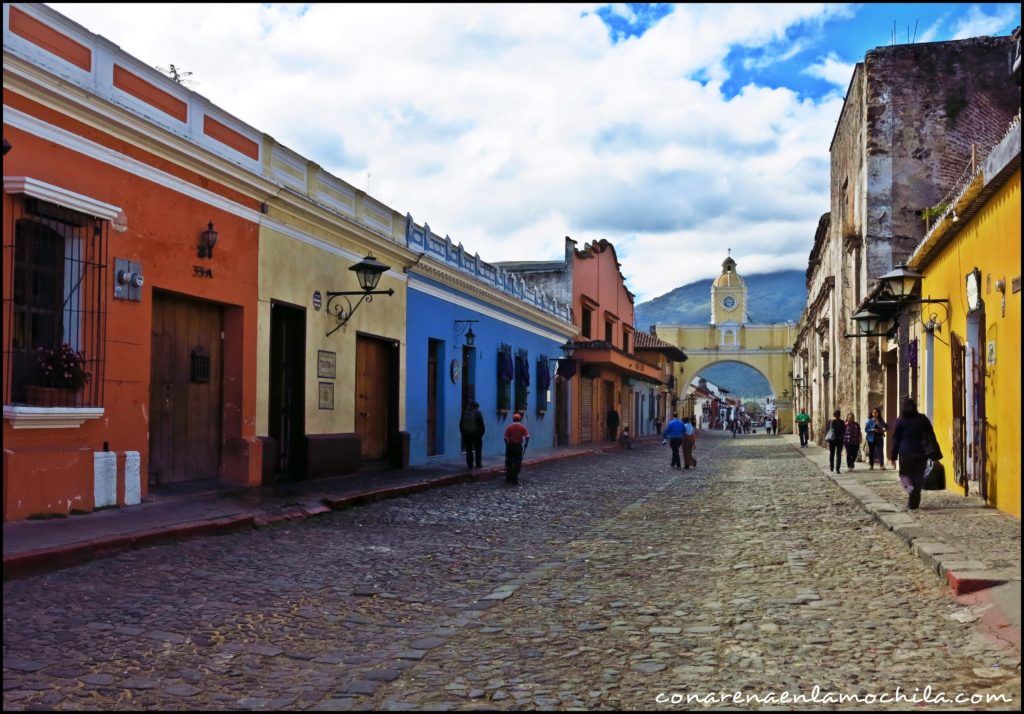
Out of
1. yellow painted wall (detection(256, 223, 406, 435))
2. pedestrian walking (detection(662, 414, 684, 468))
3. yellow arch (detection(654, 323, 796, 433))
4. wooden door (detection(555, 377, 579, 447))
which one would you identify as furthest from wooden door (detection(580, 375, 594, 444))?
yellow arch (detection(654, 323, 796, 433))

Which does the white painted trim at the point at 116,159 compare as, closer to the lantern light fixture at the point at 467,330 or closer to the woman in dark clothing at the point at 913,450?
the lantern light fixture at the point at 467,330

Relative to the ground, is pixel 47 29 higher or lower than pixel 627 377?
higher

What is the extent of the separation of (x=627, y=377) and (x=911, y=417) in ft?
93.0

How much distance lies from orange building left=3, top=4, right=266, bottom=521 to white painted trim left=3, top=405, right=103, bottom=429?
17 millimetres

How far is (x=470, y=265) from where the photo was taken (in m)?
20.4

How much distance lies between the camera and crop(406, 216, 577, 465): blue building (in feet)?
56.6

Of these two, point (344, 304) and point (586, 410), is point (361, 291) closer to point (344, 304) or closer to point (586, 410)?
point (344, 304)

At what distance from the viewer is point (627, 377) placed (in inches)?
1519

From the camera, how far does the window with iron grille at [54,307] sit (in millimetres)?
8156

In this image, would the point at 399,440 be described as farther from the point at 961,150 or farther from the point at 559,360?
the point at 961,150

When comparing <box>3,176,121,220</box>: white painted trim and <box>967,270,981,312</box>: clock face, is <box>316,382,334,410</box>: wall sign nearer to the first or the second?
<box>3,176,121,220</box>: white painted trim

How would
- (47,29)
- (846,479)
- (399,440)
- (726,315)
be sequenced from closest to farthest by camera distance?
(47,29) → (846,479) → (399,440) → (726,315)

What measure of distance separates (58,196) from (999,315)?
8.97m

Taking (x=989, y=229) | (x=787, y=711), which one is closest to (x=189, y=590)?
(x=787, y=711)
